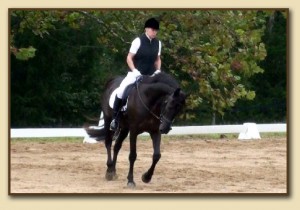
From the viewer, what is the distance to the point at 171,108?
16.7 meters

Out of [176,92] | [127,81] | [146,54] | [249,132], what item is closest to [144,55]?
[146,54]

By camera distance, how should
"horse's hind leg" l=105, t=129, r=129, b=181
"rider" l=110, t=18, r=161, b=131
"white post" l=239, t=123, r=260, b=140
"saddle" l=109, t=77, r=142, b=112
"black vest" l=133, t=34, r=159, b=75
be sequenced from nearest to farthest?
1. "white post" l=239, t=123, r=260, b=140
2. "rider" l=110, t=18, r=161, b=131
3. "black vest" l=133, t=34, r=159, b=75
4. "saddle" l=109, t=77, r=142, b=112
5. "horse's hind leg" l=105, t=129, r=129, b=181

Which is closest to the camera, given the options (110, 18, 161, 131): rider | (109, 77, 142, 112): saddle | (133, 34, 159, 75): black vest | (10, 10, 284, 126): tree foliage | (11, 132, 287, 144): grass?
(10, 10, 284, 126): tree foliage

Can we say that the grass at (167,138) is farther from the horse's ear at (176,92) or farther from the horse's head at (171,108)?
the horse's ear at (176,92)

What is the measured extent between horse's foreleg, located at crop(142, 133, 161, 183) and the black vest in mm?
738

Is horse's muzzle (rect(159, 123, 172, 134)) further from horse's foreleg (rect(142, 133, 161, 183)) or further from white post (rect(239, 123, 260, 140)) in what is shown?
white post (rect(239, 123, 260, 140))

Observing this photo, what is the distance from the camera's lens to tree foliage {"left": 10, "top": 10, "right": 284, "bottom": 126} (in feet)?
53.4

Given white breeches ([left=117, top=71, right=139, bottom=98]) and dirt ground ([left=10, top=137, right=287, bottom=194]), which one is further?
white breeches ([left=117, top=71, right=139, bottom=98])

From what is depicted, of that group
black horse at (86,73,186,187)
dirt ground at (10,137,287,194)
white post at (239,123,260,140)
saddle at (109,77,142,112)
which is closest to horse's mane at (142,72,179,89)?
black horse at (86,73,186,187)

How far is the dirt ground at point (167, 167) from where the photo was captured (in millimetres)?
16516

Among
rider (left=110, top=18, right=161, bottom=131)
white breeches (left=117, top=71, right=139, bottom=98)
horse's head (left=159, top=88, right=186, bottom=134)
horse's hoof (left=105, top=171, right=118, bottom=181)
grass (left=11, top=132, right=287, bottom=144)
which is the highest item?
rider (left=110, top=18, right=161, bottom=131)

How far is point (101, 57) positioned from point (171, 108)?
0.97 m

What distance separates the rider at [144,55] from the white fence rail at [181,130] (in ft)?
2.41

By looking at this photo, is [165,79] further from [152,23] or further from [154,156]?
[154,156]
